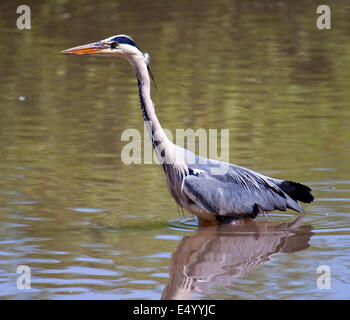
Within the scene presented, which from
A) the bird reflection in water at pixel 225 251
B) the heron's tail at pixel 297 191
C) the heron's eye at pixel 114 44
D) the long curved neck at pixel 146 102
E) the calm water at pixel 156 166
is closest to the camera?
the bird reflection in water at pixel 225 251

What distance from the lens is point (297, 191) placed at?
838cm

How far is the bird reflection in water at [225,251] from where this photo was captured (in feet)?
22.6

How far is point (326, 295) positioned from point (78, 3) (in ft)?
61.8

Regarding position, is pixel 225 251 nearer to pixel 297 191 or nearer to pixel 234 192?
pixel 234 192

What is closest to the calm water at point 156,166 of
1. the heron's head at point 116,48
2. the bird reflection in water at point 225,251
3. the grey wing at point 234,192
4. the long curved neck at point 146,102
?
the bird reflection in water at point 225,251

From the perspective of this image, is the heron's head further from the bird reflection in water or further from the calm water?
the bird reflection in water

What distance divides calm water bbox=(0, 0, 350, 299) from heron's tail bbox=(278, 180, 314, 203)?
0.22m

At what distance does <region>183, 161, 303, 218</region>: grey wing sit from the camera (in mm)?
8094

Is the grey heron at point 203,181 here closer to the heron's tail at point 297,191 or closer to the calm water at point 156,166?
the heron's tail at point 297,191

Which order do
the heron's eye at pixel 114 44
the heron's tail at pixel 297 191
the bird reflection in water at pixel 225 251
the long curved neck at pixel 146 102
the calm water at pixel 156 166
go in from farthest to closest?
the heron's tail at pixel 297 191, the heron's eye at pixel 114 44, the long curved neck at pixel 146 102, the calm water at pixel 156 166, the bird reflection in water at pixel 225 251

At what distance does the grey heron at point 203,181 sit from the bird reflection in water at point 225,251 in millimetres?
170

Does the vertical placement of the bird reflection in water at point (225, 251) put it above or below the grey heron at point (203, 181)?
below

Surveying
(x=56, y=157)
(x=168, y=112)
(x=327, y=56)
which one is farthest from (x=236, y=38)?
(x=56, y=157)
